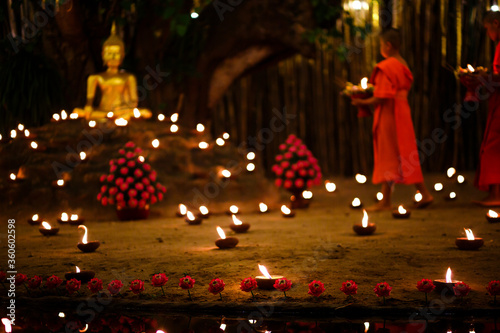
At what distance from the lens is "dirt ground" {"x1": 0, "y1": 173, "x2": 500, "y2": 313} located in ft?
9.23

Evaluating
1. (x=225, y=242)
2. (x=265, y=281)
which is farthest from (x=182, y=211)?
(x=265, y=281)

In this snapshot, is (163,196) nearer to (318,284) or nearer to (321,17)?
(321,17)

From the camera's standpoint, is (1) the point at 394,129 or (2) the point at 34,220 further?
(1) the point at 394,129

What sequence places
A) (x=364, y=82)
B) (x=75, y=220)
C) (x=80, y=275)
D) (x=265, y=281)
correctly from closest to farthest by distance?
(x=265, y=281)
(x=80, y=275)
(x=75, y=220)
(x=364, y=82)

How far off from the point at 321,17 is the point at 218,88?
1.72m

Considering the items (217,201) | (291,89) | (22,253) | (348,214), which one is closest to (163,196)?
(217,201)

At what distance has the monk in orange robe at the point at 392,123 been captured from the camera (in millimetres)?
6172

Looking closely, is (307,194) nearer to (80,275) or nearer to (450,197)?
(450,197)

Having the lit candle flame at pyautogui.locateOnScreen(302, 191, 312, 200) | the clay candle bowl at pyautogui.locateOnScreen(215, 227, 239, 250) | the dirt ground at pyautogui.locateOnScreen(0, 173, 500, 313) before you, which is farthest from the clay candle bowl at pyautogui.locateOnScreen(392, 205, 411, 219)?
the clay candle bowl at pyautogui.locateOnScreen(215, 227, 239, 250)

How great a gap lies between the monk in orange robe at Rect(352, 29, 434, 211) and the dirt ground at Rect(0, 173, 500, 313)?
43 cm

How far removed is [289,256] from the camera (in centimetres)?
387

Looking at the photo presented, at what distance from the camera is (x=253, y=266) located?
11.6 ft

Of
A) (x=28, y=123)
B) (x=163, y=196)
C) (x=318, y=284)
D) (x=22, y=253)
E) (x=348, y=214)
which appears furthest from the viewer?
(x=28, y=123)

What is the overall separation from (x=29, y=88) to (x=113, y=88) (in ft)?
3.52
